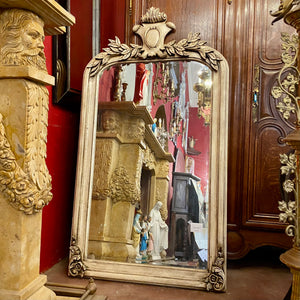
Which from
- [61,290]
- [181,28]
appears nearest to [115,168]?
[61,290]

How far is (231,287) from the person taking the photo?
162 centimetres

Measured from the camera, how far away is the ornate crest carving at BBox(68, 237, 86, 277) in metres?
1.66

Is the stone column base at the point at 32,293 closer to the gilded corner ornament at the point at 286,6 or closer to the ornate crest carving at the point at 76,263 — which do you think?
the ornate crest carving at the point at 76,263

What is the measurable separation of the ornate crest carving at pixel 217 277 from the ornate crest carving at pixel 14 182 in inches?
34.9

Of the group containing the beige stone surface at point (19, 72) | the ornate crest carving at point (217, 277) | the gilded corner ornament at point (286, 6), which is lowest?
the ornate crest carving at point (217, 277)

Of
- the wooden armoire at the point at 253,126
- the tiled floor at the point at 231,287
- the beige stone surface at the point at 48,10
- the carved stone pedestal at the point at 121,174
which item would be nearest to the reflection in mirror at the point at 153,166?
the carved stone pedestal at the point at 121,174

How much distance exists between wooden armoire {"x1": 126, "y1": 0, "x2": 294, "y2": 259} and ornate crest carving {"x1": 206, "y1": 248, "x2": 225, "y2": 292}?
34cm

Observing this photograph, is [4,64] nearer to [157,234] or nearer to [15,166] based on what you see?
[15,166]

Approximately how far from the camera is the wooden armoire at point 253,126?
1869 mm

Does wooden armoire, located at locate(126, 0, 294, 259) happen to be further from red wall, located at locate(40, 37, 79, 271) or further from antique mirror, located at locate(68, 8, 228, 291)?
red wall, located at locate(40, 37, 79, 271)

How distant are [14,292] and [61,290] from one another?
12.3 inches

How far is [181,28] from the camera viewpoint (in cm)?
203

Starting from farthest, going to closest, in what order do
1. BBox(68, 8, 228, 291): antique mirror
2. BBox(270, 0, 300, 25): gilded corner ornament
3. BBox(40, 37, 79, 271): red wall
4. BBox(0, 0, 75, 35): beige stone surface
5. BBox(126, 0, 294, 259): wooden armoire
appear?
BBox(126, 0, 294, 259): wooden armoire → BBox(40, 37, 79, 271): red wall → BBox(68, 8, 228, 291): antique mirror → BBox(270, 0, 300, 25): gilded corner ornament → BBox(0, 0, 75, 35): beige stone surface

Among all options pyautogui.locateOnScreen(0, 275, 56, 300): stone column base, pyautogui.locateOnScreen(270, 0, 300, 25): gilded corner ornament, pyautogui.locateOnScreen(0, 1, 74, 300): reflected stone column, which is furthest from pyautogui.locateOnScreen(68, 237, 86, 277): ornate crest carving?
pyautogui.locateOnScreen(270, 0, 300, 25): gilded corner ornament
